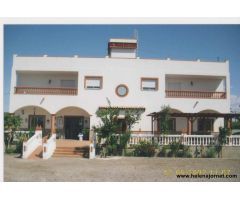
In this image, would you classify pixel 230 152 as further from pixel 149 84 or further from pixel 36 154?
pixel 36 154

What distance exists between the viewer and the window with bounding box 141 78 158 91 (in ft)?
68.2

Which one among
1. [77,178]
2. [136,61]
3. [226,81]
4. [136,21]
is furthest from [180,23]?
[226,81]

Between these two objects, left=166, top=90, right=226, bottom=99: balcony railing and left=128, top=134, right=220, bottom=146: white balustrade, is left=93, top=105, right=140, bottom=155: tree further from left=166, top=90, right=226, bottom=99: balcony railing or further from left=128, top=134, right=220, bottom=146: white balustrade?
left=166, top=90, right=226, bottom=99: balcony railing

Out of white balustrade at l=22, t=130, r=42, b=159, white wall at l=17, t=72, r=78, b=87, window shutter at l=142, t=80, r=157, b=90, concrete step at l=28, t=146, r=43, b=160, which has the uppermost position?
white wall at l=17, t=72, r=78, b=87

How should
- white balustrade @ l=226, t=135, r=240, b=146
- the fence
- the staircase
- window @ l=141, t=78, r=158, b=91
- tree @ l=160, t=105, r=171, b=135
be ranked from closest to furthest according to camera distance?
1. the staircase
2. the fence
3. white balustrade @ l=226, t=135, r=240, b=146
4. tree @ l=160, t=105, r=171, b=135
5. window @ l=141, t=78, r=158, b=91

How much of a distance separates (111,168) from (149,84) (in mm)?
9140

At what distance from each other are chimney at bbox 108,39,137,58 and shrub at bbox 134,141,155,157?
8.30m

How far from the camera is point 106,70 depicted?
20.7 metres

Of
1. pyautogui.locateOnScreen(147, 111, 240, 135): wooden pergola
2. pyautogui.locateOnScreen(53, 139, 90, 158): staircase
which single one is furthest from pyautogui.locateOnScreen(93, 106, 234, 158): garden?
pyautogui.locateOnScreen(147, 111, 240, 135): wooden pergola

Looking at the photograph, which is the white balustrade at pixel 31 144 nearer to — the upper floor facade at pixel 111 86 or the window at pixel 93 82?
the upper floor facade at pixel 111 86

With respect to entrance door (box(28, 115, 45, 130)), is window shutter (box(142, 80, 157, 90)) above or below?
above

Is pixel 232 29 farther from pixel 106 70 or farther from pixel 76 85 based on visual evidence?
pixel 76 85

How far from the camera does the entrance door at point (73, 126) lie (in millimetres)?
22188

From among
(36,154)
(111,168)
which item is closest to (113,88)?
(36,154)
